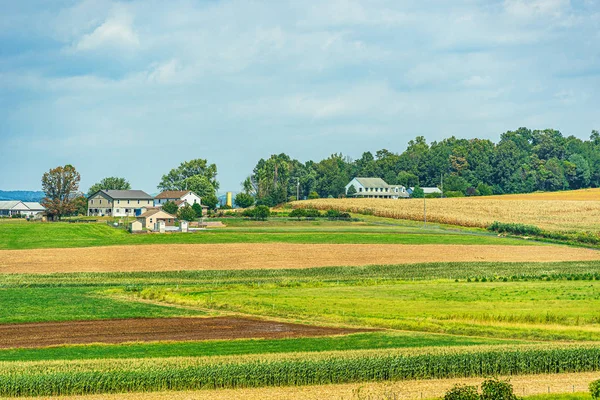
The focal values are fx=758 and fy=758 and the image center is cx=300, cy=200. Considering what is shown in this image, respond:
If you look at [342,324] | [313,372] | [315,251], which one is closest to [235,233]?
[315,251]

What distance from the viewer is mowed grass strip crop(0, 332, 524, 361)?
117 ft

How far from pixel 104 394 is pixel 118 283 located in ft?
113

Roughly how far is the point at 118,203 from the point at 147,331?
396 ft

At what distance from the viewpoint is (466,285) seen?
61.4 m

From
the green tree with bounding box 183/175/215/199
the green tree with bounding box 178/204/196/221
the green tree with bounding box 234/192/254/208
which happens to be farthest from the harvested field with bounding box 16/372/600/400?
the green tree with bounding box 183/175/215/199

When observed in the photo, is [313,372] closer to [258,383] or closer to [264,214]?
[258,383]

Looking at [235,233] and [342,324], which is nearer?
[342,324]

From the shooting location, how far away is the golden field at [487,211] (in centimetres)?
11750

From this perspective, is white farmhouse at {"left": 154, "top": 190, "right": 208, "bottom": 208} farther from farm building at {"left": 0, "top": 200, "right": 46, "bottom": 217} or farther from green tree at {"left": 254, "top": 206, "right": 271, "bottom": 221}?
green tree at {"left": 254, "top": 206, "right": 271, "bottom": 221}

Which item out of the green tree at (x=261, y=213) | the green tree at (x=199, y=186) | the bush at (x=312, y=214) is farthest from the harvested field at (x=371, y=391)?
the green tree at (x=199, y=186)

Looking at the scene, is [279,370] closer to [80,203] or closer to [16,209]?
[80,203]

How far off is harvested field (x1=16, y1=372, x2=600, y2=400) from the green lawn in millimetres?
59088

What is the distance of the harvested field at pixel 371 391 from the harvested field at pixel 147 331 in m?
9.32

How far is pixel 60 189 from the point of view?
146000 millimetres
